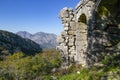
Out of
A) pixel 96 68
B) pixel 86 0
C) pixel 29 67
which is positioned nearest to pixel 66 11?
pixel 86 0

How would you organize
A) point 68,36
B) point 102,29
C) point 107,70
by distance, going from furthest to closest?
point 68,36 → point 102,29 → point 107,70

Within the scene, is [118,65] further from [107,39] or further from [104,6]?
[104,6]

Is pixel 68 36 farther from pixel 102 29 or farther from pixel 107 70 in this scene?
pixel 107 70

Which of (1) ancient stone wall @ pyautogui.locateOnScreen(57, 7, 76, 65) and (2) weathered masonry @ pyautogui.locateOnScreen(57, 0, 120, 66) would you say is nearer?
(2) weathered masonry @ pyautogui.locateOnScreen(57, 0, 120, 66)

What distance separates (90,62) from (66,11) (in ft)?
31.0

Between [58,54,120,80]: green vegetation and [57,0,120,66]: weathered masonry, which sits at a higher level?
[57,0,120,66]: weathered masonry

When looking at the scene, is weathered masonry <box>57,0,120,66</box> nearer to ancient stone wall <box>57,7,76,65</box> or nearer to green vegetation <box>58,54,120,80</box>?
green vegetation <box>58,54,120,80</box>

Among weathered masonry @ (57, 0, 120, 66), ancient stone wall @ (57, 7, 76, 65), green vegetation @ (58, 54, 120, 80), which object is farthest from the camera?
ancient stone wall @ (57, 7, 76, 65)

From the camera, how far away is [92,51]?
13875 mm

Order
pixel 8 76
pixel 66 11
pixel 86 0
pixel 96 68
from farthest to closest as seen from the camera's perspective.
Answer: pixel 8 76, pixel 66 11, pixel 86 0, pixel 96 68

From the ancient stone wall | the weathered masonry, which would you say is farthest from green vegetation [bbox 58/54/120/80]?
the ancient stone wall

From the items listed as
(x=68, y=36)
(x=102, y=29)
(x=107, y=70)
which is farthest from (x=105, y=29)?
(x=68, y=36)

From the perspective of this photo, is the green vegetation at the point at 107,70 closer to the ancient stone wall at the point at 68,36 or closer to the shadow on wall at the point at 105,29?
the shadow on wall at the point at 105,29

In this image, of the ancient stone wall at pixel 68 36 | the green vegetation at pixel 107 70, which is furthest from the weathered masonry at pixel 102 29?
the ancient stone wall at pixel 68 36
